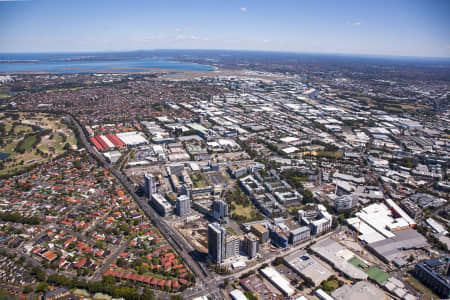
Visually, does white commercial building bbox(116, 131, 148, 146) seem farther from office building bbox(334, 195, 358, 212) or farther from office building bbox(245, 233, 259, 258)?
office building bbox(334, 195, 358, 212)

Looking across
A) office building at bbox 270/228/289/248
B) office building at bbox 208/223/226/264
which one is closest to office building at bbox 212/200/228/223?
office building at bbox 270/228/289/248

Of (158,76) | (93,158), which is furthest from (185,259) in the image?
(158,76)

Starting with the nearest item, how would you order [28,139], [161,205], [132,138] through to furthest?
1. [161,205]
2. [28,139]
3. [132,138]

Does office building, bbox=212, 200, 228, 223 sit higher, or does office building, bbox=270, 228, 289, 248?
office building, bbox=212, 200, 228, 223

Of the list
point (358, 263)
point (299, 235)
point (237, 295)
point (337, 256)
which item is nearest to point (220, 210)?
point (299, 235)

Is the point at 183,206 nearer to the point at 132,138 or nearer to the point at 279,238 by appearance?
the point at 279,238
